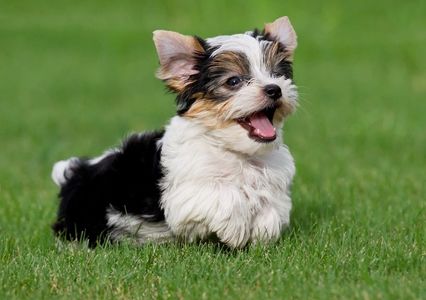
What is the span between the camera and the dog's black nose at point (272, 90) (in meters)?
5.53

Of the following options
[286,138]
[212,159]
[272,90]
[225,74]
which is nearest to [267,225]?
[212,159]

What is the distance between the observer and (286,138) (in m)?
11.7

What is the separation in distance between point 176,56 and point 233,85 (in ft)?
1.46

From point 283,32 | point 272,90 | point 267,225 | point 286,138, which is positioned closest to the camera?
point 272,90

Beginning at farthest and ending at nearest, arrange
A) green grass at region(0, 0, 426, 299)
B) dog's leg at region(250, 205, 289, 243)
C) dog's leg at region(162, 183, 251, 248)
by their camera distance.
A: dog's leg at region(250, 205, 289, 243)
dog's leg at region(162, 183, 251, 248)
green grass at region(0, 0, 426, 299)

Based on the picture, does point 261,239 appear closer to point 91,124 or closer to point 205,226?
point 205,226

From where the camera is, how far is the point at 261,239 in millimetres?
5793

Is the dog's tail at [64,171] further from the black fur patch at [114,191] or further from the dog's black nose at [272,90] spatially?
the dog's black nose at [272,90]

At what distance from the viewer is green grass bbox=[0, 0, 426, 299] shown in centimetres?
500

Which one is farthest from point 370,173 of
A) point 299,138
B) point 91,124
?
point 91,124

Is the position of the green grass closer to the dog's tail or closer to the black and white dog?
the black and white dog

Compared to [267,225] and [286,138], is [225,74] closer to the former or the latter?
[267,225]

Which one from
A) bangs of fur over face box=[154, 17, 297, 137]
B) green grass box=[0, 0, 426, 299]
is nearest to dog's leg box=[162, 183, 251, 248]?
green grass box=[0, 0, 426, 299]

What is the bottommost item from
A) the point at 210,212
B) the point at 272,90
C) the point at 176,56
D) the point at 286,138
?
the point at 286,138
